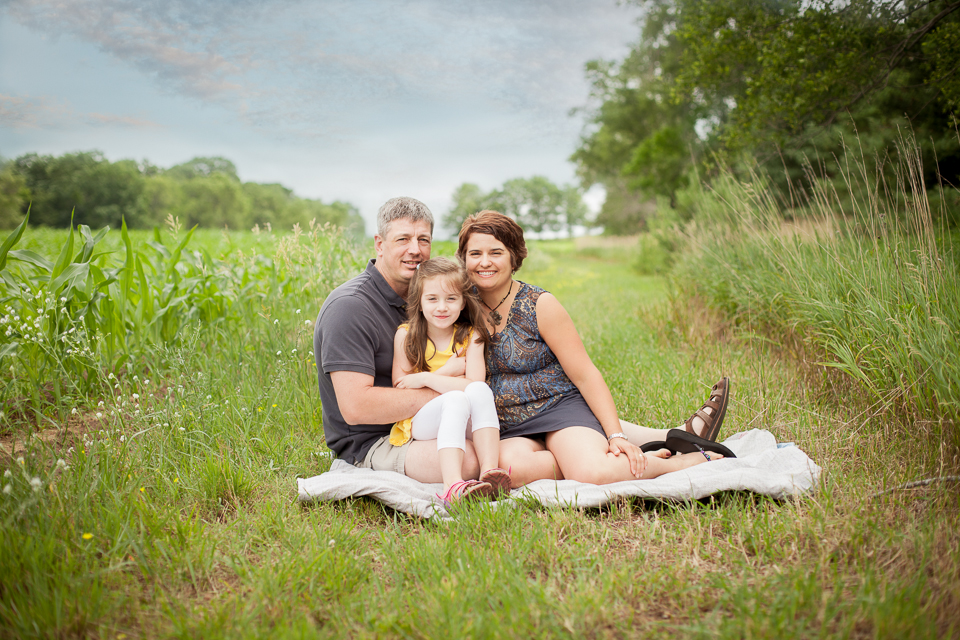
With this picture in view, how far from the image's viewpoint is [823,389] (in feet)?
11.2

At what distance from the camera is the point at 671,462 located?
2727mm

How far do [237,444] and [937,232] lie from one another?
478 centimetres

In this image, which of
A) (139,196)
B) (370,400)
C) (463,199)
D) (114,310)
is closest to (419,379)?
Answer: (370,400)

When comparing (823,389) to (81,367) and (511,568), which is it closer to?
(511,568)

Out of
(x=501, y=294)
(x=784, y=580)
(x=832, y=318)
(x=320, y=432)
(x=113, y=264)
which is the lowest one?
(x=784, y=580)

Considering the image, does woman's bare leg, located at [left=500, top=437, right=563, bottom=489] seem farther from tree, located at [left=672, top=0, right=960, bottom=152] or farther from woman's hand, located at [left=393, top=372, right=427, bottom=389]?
tree, located at [left=672, top=0, right=960, bottom=152]

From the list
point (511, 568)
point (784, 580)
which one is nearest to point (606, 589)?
point (511, 568)

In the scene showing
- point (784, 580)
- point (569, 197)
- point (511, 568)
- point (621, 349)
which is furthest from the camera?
point (569, 197)

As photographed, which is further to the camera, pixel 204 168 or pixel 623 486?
pixel 204 168

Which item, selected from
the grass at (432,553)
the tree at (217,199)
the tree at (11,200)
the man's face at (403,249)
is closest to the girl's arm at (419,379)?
the man's face at (403,249)

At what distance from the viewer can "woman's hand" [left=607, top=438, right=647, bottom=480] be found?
261 cm

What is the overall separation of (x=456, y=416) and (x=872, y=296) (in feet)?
8.47

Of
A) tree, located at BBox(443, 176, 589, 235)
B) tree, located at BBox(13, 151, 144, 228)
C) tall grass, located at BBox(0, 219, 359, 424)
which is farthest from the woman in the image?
tree, located at BBox(443, 176, 589, 235)

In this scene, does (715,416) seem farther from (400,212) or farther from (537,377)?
(400,212)
